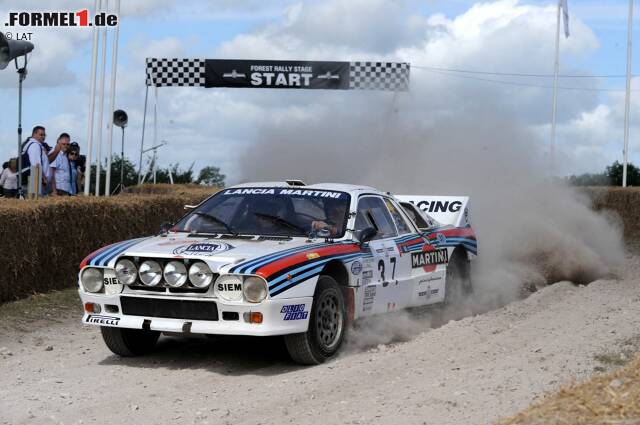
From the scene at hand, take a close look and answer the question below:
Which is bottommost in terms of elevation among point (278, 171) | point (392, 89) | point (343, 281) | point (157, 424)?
point (157, 424)

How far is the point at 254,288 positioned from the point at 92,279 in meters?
1.45

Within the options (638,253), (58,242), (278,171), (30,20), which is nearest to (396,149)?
(278,171)

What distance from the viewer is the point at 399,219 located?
30.8 ft

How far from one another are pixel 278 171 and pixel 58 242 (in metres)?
10.2

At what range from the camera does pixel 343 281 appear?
8000mm

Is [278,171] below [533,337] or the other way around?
the other way around

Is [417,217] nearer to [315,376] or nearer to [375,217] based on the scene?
[375,217]

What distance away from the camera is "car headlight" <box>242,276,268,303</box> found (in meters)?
7.04

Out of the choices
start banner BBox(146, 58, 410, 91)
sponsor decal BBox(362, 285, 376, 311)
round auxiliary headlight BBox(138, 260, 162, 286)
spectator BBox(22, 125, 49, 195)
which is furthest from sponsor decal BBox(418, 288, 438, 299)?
start banner BBox(146, 58, 410, 91)

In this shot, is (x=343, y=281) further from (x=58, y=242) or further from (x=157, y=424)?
(x=58, y=242)

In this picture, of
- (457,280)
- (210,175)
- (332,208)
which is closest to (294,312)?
(332,208)

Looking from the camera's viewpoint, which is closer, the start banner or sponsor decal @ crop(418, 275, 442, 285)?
sponsor decal @ crop(418, 275, 442, 285)

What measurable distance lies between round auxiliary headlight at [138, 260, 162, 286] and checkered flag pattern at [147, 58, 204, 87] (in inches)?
711

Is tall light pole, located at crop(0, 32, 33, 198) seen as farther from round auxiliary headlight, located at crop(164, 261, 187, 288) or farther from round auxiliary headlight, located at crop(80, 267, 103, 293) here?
round auxiliary headlight, located at crop(164, 261, 187, 288)
